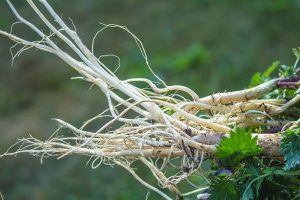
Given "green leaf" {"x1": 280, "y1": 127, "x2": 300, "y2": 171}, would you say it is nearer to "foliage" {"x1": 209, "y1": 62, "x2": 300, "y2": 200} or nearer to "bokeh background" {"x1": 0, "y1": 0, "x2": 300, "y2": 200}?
"foliage" {"x1": 209, "y1": 62, "x2": 300, "y2": 200}

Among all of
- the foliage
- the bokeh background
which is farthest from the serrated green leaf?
the bokeh background

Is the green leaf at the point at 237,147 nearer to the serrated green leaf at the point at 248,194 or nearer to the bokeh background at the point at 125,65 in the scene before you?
the serrated green leaf at the point at 248,194

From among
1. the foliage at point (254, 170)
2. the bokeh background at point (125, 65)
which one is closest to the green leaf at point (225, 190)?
the foliage at point (254, 170)

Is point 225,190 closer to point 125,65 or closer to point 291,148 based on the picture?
point 291,148

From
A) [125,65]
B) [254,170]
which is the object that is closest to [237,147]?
[254,170]

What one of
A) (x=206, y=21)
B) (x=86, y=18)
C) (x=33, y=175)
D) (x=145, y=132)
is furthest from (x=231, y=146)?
(x=86, y=18)

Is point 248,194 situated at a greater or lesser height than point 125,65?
lesser

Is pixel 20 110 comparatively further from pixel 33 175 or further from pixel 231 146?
pixel 231 146
